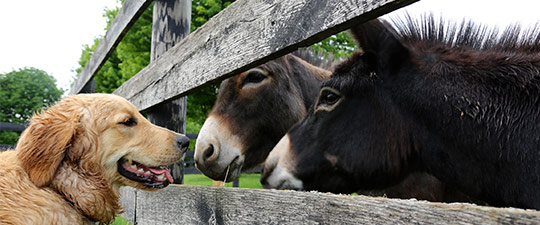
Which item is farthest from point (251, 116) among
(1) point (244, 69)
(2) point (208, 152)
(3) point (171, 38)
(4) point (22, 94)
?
(4) point (22, 94)

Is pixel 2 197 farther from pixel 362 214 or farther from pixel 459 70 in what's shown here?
pixel 459 70

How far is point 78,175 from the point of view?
2.44 meters

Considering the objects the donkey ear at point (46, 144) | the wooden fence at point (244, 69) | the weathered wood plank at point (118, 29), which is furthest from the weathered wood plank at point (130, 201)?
the weathered wood plank at point (118, 29)

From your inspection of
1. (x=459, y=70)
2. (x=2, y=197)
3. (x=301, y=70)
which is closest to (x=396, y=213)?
(x=459, y=70)

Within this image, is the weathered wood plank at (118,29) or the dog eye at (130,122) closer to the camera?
the dog eye at (130,122)

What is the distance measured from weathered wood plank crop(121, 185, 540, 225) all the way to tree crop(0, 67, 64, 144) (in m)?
19.0

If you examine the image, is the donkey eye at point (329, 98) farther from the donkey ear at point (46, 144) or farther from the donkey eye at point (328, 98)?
the donkey ear at point (46, 144)

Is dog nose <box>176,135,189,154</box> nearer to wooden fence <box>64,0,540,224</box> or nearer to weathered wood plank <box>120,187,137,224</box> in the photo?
wooden fence <box>64,0,540,224</box>

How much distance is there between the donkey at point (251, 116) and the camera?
3347mm

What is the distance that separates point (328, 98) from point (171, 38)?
1984 mm

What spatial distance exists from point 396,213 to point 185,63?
1.87 meters

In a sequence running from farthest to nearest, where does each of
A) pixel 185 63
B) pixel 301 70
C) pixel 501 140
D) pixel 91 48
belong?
pixel 91 48 < pixel 301 70 < pixel 185 63 < pixel 501 140

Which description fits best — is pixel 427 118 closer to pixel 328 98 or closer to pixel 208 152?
pixel 328 98

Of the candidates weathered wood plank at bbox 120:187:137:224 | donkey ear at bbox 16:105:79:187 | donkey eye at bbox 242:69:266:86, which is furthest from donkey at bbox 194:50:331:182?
donkey ear at bbox 16:105:79:187
